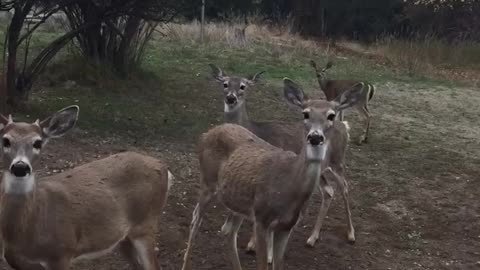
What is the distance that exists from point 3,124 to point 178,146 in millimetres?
4809

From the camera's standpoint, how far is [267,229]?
19.6 feet

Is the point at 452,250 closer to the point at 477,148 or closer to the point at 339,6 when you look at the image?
the point at 477,148

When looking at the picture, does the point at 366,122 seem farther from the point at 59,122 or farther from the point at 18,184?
the point at 18,184

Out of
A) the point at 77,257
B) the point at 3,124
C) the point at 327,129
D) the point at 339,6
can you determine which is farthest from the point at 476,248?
the point at 339,6

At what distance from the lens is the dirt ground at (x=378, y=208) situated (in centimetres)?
725

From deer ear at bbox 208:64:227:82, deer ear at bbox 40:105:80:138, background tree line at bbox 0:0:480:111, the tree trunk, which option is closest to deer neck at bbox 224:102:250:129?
deer ear at bbox 208:64:227:82

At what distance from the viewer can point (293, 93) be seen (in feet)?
21.4

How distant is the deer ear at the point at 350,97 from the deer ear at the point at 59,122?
2173 mm

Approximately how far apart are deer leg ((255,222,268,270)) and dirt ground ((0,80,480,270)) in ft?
2.99

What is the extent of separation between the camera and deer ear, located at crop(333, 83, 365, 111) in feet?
21.0

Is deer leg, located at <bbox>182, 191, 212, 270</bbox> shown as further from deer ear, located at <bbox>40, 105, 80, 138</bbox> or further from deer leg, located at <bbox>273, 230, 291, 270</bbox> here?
deer ear, located at <bbox>40, 105, 80, 138</bbox>

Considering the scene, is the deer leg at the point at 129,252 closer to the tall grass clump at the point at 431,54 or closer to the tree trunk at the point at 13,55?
the tree trunk at the point at 13,55

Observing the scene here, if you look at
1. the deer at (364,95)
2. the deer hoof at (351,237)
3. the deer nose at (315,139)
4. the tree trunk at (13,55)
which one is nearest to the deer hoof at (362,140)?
the deer at (364,95)

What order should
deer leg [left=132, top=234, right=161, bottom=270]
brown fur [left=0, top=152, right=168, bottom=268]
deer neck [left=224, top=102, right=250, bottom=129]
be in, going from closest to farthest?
brown fur [left=0, top=152, right=168, bottom=268]
deer leg [left=132, top=234, right=161, bottom=270]
deer neck [left=224, top=102, right=250, bottom=129]
